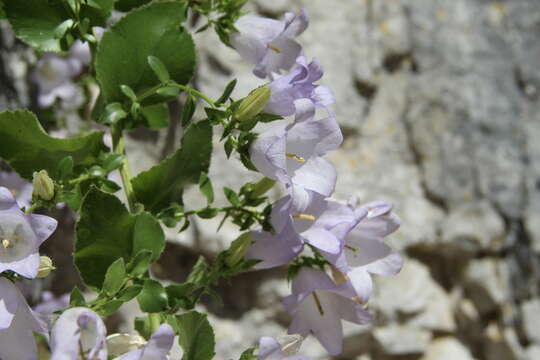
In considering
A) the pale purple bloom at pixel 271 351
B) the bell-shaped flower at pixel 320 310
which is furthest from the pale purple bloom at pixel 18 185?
the pale purple bloom at pixel 271 351

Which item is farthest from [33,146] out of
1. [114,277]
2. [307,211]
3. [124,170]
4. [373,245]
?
[373,245]

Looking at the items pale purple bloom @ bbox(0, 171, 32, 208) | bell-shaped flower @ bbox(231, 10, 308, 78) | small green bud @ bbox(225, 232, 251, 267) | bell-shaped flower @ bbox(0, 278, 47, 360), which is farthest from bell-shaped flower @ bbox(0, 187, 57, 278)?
pale purple bloom @ bbox(0, 171, 32, 208)

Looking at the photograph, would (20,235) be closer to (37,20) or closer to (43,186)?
(43,186)

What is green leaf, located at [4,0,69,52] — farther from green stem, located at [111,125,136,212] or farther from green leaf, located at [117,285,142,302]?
green leaf, located at [117,285,142,302]

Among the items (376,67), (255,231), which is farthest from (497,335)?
(255,231)

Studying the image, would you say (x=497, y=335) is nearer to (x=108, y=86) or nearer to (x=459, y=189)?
(x=459, y=189)
